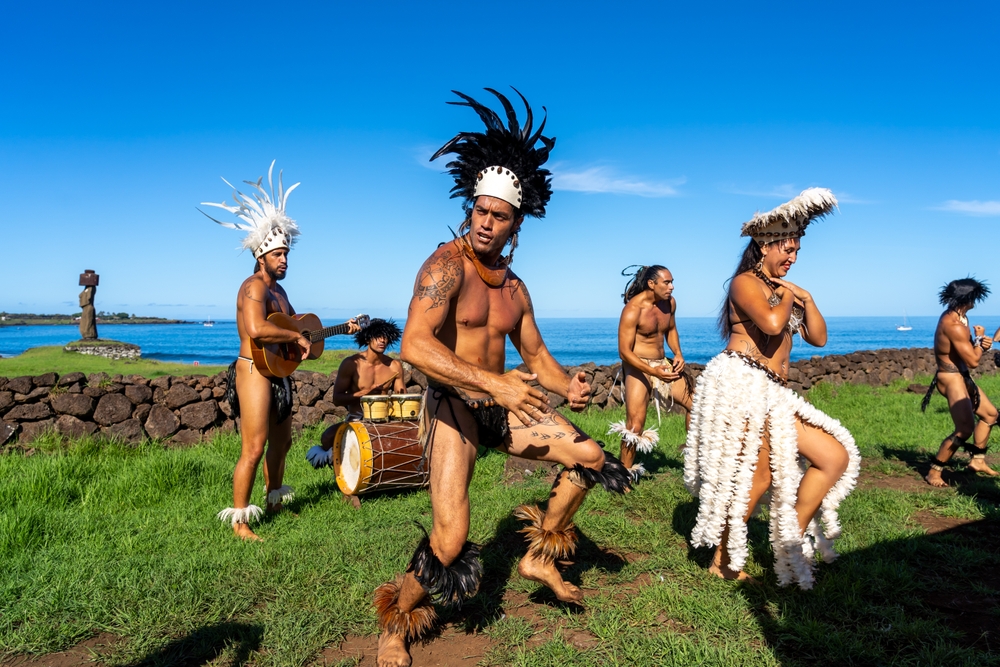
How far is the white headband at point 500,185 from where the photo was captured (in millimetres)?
3580

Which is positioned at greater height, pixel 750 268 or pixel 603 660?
pixel 750 268

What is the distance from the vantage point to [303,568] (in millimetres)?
4574

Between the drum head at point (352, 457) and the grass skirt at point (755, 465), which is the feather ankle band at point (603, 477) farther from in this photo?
the drum head at point (352, 457)

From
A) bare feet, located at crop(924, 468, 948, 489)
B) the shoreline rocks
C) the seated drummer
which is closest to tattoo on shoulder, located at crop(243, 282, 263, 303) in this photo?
the seated drummer

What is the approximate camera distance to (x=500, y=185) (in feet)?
11.8

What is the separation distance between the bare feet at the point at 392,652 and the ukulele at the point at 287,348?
2.71 m

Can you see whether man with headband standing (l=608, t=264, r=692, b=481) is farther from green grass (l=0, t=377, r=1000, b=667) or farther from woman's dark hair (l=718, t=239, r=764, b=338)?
woman's dark hair (l=718, t=239, r=764, b=338)

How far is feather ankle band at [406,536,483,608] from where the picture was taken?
3344mm

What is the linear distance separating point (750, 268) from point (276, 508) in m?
4.42

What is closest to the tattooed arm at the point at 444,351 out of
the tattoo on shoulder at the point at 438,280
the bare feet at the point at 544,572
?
the tattoo on shoulder at the point at 438,280

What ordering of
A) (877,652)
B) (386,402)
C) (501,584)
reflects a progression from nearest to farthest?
(877,652) < (501,584) < (386,402)

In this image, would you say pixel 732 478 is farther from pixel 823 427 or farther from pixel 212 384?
pixel 212 384

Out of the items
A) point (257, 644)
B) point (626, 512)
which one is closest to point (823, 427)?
point (626, 512)

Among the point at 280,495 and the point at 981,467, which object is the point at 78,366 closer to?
the point at 280,495
